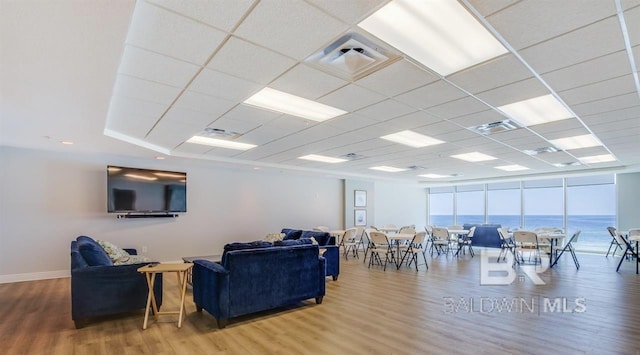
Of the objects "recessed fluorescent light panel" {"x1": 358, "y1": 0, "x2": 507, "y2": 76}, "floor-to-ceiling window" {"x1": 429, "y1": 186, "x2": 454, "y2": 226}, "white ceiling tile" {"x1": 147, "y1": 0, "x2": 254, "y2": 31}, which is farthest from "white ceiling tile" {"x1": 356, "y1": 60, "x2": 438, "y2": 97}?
"floor-to-ceiling window" {"x1": 429, "y1": 186, "x2": 454, "y2": 226}

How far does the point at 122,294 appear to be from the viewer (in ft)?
12.0

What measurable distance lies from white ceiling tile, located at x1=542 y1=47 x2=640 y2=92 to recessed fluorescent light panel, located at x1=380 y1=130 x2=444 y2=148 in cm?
216

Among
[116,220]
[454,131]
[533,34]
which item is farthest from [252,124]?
[116,220]

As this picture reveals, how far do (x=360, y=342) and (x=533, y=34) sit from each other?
9.65ft

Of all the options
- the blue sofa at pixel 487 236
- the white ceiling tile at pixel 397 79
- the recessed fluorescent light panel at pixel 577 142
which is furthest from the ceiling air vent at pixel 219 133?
the blue sofa at pixel 487 236

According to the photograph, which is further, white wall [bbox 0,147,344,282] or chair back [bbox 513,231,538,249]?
chair back [bbox 513,231,538,249]

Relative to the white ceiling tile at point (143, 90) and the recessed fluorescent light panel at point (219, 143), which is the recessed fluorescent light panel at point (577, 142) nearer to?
the recessed fluorescent light panel at point (219, 143)

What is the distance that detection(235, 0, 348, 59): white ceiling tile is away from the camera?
6.24ft

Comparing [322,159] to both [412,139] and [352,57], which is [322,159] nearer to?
[412,139]

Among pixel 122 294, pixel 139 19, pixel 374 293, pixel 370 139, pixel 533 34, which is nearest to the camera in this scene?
pixel 139 19

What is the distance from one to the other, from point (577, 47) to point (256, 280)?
3698 mm

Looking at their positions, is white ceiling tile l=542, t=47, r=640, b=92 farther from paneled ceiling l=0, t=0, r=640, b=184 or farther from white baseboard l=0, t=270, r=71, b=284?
white baseboard l=0, t=270, r=71, b=284

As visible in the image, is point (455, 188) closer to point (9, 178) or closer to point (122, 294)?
point (122, 294)

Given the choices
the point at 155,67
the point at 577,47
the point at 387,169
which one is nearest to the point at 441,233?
the point at 387,169
